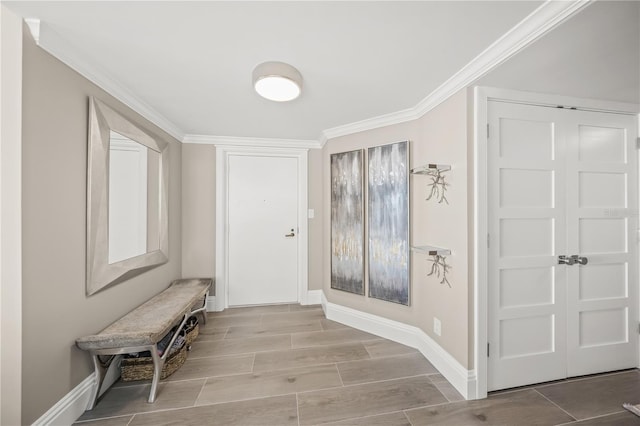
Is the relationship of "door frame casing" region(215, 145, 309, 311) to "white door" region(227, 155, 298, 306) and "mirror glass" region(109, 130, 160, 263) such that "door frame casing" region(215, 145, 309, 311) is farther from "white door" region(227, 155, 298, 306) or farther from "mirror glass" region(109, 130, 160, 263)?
"mirror glass" region(109, 130, 160, 263)

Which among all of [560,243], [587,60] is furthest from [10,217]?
[560,243]

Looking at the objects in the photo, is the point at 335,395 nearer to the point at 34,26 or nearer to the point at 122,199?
the point at 122,199

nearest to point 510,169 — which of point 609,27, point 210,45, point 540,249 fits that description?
point 540,249

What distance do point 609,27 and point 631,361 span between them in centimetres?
242

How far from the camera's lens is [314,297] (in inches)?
132

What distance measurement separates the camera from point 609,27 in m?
1.16

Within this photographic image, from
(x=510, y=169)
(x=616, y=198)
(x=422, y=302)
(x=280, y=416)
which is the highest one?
(x=510, y=169)

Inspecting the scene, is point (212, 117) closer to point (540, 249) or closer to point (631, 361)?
point (540, 249)

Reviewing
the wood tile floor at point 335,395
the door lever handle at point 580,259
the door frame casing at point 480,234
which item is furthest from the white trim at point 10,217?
the door lever handle at point 580,259

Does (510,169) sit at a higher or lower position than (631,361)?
higher

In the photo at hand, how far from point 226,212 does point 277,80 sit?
2.10m

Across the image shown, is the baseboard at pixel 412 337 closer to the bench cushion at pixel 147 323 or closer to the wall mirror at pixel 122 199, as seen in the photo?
the bench cushion at pixel 147 323

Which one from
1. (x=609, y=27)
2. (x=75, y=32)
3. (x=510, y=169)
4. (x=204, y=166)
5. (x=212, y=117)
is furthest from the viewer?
(x=204, y=166)

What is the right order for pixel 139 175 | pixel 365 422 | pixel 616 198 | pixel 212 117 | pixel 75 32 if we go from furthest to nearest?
1. pixel 212 117
2. pixel 139 175
3. pixel 616 198
4. pixel 365 422
5. pixel 75 32
